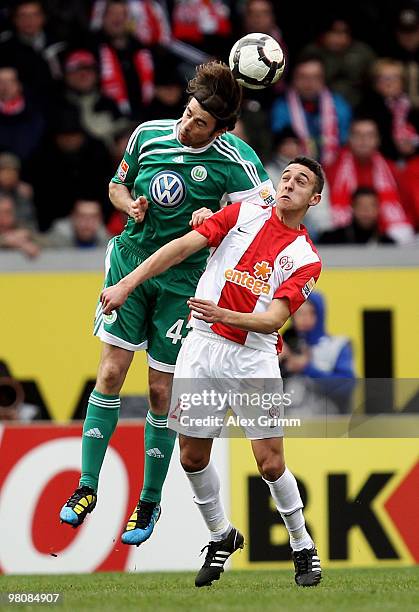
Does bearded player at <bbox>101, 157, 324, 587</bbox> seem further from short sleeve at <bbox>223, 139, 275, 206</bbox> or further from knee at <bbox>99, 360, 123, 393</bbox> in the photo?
knee at <bbox>99, 360, 123, 393</bbox>

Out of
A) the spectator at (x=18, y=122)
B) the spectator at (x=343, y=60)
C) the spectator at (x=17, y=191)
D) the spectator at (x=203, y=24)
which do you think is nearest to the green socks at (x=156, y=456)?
the spectator at (x=17, y=191)

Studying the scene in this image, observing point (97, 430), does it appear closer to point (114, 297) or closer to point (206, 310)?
point (114, 297)

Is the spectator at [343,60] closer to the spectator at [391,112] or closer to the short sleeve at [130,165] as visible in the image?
the spectator at [391,112]

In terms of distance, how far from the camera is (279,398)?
765 cm

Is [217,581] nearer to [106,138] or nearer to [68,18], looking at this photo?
[106,138]

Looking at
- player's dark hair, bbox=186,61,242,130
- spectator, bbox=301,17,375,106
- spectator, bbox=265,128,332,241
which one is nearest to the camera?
player's dark hair, bbox=186,61,242,130

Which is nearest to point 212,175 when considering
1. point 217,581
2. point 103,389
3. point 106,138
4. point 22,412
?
point 103,389

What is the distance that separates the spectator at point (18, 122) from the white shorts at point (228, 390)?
5848mm

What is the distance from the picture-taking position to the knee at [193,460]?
25.5 ft

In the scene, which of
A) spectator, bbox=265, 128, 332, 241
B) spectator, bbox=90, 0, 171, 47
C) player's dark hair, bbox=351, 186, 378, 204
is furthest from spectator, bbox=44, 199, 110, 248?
spectator, bbox=90, 0, 171, 47

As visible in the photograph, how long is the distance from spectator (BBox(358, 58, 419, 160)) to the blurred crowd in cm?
1

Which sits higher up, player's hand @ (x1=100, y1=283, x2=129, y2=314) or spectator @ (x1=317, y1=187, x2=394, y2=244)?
player's hand @ (x1=100, y1=283, x2=129, y2=314)

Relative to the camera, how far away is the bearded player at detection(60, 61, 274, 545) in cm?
812

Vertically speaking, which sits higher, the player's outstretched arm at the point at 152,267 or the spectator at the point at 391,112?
the player's outstretched arm at the point at 152,267
